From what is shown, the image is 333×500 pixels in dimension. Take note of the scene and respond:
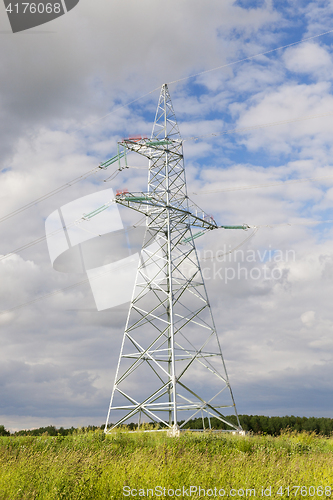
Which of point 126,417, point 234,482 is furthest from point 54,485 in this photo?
point 126,417

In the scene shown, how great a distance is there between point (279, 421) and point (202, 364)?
6662 centimetres

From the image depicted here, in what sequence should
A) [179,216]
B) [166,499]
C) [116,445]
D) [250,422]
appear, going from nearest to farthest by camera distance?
[166,499]
[116,445]
[179,216]
[250,422]

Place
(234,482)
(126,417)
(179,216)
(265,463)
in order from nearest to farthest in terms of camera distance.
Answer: (234,482) < (265,463) < (126,417) < (179,216)

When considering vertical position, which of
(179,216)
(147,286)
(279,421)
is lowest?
(279,421)

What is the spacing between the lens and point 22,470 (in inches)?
371

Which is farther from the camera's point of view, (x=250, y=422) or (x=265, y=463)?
(x=250, y=422)

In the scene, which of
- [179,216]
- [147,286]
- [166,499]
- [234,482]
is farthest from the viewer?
[179,216]

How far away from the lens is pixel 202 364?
20953mm

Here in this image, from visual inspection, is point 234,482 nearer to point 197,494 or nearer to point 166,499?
point 197,494

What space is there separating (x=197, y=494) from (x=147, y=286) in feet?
48.7

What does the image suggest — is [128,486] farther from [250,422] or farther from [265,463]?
[250,422]

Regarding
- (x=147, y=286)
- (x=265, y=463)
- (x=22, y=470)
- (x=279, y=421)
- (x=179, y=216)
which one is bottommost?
(x=279, y=421)

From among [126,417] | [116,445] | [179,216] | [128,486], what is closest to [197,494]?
[128,486]

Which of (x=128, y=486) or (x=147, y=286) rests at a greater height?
(x=147, y=286)
